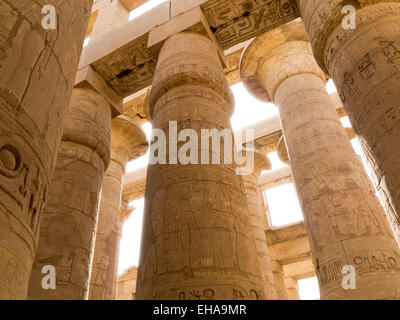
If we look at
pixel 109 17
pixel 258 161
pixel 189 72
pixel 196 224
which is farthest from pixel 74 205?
pixel 258 161

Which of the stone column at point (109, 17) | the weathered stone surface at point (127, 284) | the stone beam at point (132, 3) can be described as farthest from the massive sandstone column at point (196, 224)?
the weathered stone surface at point (127, 284)

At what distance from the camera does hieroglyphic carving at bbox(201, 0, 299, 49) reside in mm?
6180

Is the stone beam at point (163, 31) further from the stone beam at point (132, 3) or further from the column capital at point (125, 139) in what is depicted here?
the stone beam at point (132, 3)

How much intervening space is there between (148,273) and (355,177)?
3581mm

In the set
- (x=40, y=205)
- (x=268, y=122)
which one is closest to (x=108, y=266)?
(x=40, y=205)

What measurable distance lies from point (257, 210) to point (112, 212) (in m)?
3.75

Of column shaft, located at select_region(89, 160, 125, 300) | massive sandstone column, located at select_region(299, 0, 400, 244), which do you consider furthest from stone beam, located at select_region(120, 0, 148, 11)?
massive sandstone column, located at select_region(299, 0, 400, 244)

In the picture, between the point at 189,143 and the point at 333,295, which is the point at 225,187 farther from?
the point at 333,295

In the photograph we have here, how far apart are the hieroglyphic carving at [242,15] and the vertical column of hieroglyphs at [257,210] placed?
144 inches

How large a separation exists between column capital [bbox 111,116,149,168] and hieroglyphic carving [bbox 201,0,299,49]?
13.0 ft

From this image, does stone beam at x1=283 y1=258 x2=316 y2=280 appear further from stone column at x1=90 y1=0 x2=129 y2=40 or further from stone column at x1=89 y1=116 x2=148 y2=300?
stone column at x1=90 y1=0 x2=129 y2=40

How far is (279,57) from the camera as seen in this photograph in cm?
754

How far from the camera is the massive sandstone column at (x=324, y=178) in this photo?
14.2 ft

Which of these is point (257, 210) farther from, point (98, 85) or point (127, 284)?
point (127, 284)
